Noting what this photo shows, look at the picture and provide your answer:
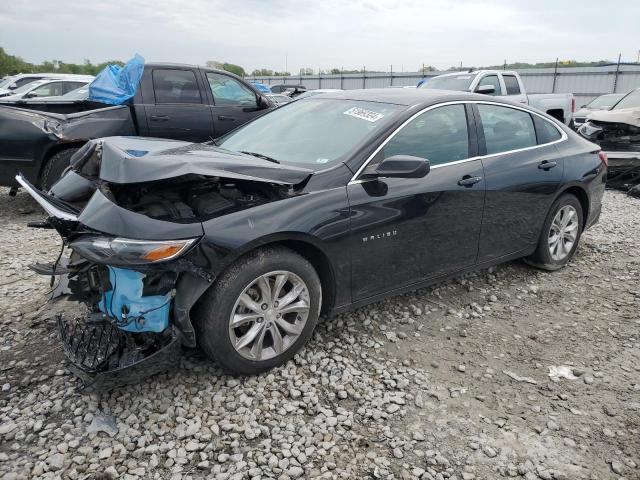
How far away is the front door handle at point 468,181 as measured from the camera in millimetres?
3604

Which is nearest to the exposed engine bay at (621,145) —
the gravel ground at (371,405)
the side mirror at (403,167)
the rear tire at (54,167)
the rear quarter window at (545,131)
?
the rear quarter window at (545,131)

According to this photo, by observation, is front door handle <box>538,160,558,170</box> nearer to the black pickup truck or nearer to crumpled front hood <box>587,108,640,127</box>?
the black pickup truck

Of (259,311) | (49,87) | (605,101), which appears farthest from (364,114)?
(605,101)

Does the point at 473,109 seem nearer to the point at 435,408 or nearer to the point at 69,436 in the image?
the point at 435,408

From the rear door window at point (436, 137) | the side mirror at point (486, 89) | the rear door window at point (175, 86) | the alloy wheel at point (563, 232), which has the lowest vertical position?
the alloy wheel at point (563, 232)

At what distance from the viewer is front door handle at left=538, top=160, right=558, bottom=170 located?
418 centimetres

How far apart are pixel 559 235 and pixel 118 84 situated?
5821 mm

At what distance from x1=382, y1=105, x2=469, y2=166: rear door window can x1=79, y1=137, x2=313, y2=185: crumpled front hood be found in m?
0.74

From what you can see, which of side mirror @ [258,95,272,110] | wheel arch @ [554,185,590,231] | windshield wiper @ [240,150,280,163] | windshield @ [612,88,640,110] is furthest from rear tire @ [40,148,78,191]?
windshield @ [612,88,640,110]

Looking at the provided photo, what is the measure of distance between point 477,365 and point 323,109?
2.11m

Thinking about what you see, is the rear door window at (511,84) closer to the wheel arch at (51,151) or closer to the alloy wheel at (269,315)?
the wheel arch at (51,151)

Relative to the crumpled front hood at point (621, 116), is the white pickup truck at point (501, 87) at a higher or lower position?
higher

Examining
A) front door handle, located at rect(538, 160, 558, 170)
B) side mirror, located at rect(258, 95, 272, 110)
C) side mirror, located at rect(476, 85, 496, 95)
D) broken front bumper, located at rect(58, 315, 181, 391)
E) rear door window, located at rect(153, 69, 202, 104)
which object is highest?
side mirror, located at rect(476, 85, 496, 95)

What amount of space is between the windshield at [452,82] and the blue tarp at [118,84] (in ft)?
22.4
